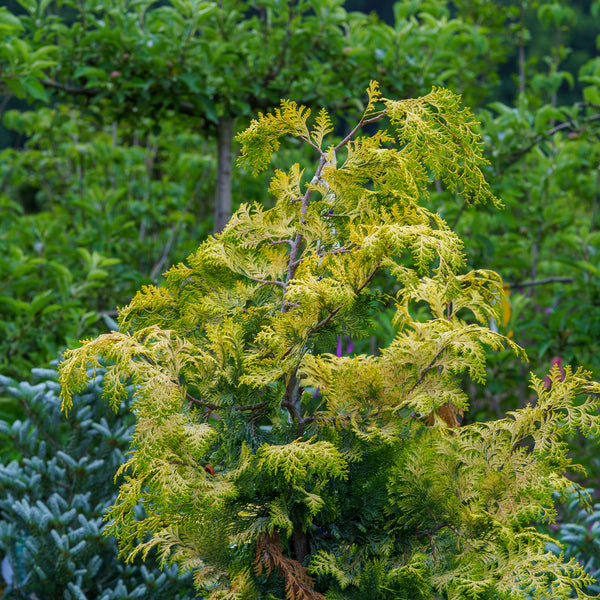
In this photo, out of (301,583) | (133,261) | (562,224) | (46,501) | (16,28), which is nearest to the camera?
(301,583)

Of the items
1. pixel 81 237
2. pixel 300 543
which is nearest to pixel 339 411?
pixel 300 543

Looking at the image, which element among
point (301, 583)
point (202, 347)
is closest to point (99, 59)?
point (202, 347)

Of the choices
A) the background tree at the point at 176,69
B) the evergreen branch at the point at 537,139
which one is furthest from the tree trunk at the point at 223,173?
the evergreen branch at the point at 537,139

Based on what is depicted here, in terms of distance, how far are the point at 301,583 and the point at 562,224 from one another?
3.92 m

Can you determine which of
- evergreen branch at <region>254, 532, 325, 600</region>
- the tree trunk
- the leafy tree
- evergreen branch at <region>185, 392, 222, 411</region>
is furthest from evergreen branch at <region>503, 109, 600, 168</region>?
evergreen branch at <region>254, 532, 325, 600</region>

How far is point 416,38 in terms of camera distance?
137 inches

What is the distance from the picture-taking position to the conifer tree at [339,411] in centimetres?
131

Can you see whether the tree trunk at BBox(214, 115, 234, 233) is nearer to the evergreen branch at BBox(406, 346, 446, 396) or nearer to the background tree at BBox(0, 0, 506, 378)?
the background tree at BBox(0, 0, 506, 378)

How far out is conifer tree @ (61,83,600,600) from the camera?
131 cm

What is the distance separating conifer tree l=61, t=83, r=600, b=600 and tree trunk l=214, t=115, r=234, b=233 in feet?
6.76

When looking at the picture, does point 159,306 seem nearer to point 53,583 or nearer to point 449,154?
point 449,154

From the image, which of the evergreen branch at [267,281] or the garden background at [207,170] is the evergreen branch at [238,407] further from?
the garden background at [207,170]

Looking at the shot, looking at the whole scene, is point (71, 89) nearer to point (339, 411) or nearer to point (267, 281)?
point (267, 281)

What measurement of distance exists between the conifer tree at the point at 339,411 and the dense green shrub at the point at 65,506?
3.42 ft
